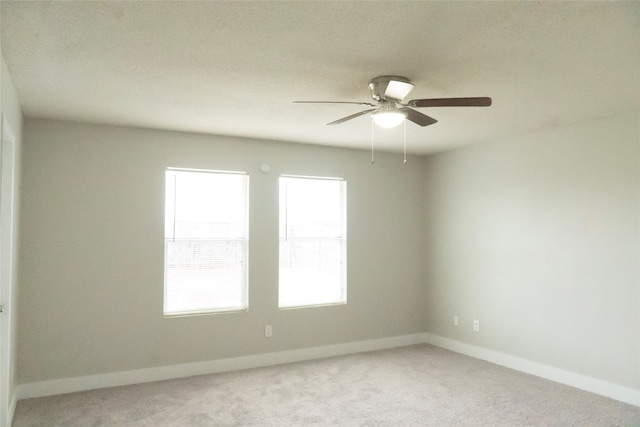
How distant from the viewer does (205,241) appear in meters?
4.64

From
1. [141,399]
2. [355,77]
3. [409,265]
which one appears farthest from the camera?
[409,265]

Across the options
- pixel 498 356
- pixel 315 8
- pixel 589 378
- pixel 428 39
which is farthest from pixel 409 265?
pixel 315 8

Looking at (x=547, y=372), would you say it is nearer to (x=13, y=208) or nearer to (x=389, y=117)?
(x=389, y=117)

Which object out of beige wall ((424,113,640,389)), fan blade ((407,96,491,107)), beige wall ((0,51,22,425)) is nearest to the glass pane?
beige wall ((0,51,22,425))

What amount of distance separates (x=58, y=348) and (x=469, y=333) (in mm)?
4294

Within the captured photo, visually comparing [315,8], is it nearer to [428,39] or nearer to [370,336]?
[428,39]

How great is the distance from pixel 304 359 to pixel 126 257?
2.20 m

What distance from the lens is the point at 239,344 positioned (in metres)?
4.71

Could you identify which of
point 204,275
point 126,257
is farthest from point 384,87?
point 126,257

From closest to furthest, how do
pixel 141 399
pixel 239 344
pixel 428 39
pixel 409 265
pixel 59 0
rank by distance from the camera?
pixel 59 0
pixel 428 39
pixel 141 399
pixel 239 344
pixel 409 265

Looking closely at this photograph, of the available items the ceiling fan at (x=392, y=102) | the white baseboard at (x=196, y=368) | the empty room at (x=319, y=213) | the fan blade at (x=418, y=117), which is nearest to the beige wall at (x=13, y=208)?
the empty room at (x=319, y=213)

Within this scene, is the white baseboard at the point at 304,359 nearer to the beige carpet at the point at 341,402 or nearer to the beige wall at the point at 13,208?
the beige carpet at the point at 341,402

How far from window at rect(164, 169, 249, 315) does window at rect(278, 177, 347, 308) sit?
493 millimetres

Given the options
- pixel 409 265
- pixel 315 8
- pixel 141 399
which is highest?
pixel 315 8
